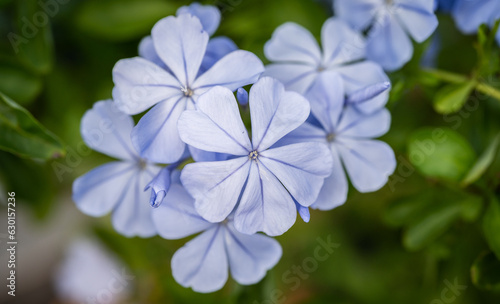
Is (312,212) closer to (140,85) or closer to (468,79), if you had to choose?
(468,79)

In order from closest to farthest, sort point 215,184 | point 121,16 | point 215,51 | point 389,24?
point 215,184 < point 215,51 < point 389,24 < point 121,16

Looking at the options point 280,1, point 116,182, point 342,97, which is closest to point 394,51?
point 342,97

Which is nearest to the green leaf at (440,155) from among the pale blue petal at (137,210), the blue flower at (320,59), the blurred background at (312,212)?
the blurred background at (312,212)

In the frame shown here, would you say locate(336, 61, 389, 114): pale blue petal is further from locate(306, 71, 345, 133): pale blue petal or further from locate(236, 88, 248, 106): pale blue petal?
locate(236, 88, 248, 106): pale blue petal

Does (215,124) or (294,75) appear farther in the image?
(294,75)

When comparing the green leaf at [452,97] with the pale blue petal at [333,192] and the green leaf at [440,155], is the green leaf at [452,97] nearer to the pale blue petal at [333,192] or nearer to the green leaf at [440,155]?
the green leaf at [440,155]

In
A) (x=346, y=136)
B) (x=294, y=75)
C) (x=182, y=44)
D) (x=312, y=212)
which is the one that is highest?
(x=182, y=44)

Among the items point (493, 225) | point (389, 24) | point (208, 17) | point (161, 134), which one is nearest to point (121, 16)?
point (208, 17)

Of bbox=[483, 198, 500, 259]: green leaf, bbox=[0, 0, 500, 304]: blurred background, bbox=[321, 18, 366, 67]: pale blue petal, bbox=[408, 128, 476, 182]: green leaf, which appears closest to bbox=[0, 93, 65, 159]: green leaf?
bbox=[0, 0, 500, 304]: blurred background
